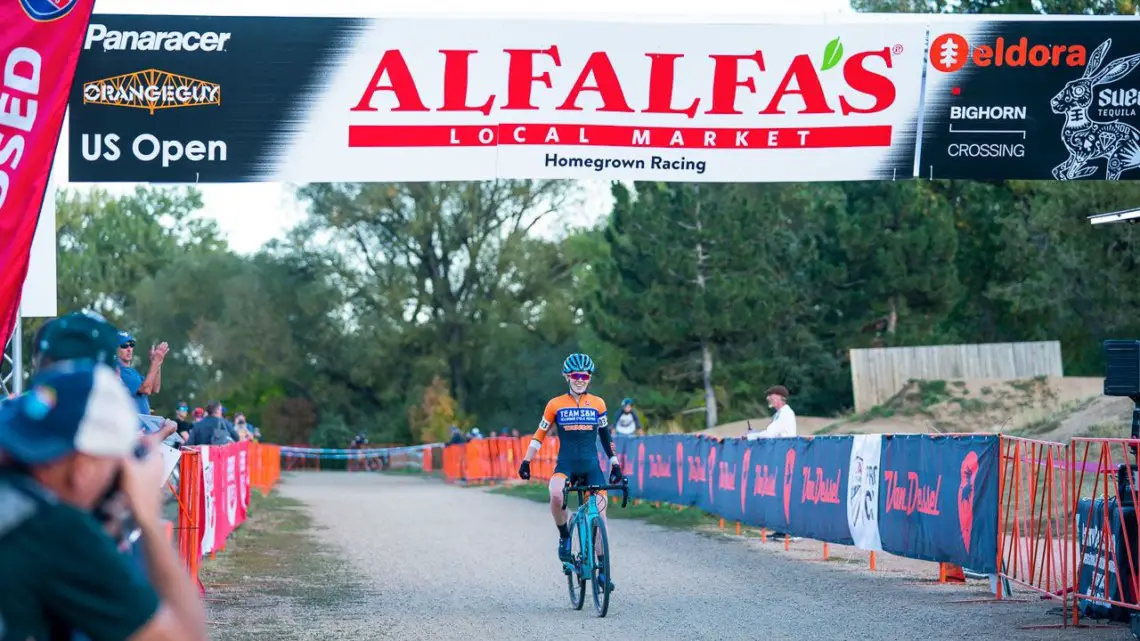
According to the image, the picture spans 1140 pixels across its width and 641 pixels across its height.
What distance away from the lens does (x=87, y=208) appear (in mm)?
87375

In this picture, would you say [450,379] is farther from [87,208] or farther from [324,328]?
[87,208]

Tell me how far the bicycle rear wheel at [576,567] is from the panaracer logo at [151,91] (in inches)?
174

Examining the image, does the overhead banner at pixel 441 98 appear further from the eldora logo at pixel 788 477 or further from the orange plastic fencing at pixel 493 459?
the orange plastic fencing at pixel 493 459

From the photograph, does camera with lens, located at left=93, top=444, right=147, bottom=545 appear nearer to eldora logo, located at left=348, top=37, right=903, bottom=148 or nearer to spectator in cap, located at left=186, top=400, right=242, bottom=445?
eldora logo, located at left=348, top=37, right=903, bottom=148

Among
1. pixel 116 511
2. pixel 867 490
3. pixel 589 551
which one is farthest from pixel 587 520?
pixel 116 511

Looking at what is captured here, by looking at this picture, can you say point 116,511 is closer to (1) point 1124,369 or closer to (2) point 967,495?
(1) point 1124,369

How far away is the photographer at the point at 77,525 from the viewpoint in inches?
111

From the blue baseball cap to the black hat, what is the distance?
347 millimetres

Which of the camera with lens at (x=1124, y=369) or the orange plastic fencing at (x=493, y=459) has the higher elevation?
the camera with lens at (x=1124, y=369)

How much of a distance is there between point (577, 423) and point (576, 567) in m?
1.18

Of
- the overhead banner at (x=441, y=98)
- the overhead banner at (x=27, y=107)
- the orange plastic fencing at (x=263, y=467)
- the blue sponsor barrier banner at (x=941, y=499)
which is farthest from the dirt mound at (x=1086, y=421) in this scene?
the overhead banner at (x=27, y=107)

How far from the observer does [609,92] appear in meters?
12.0

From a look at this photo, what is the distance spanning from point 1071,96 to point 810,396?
39.8 m

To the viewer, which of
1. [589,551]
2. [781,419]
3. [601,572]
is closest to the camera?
[601,572]
